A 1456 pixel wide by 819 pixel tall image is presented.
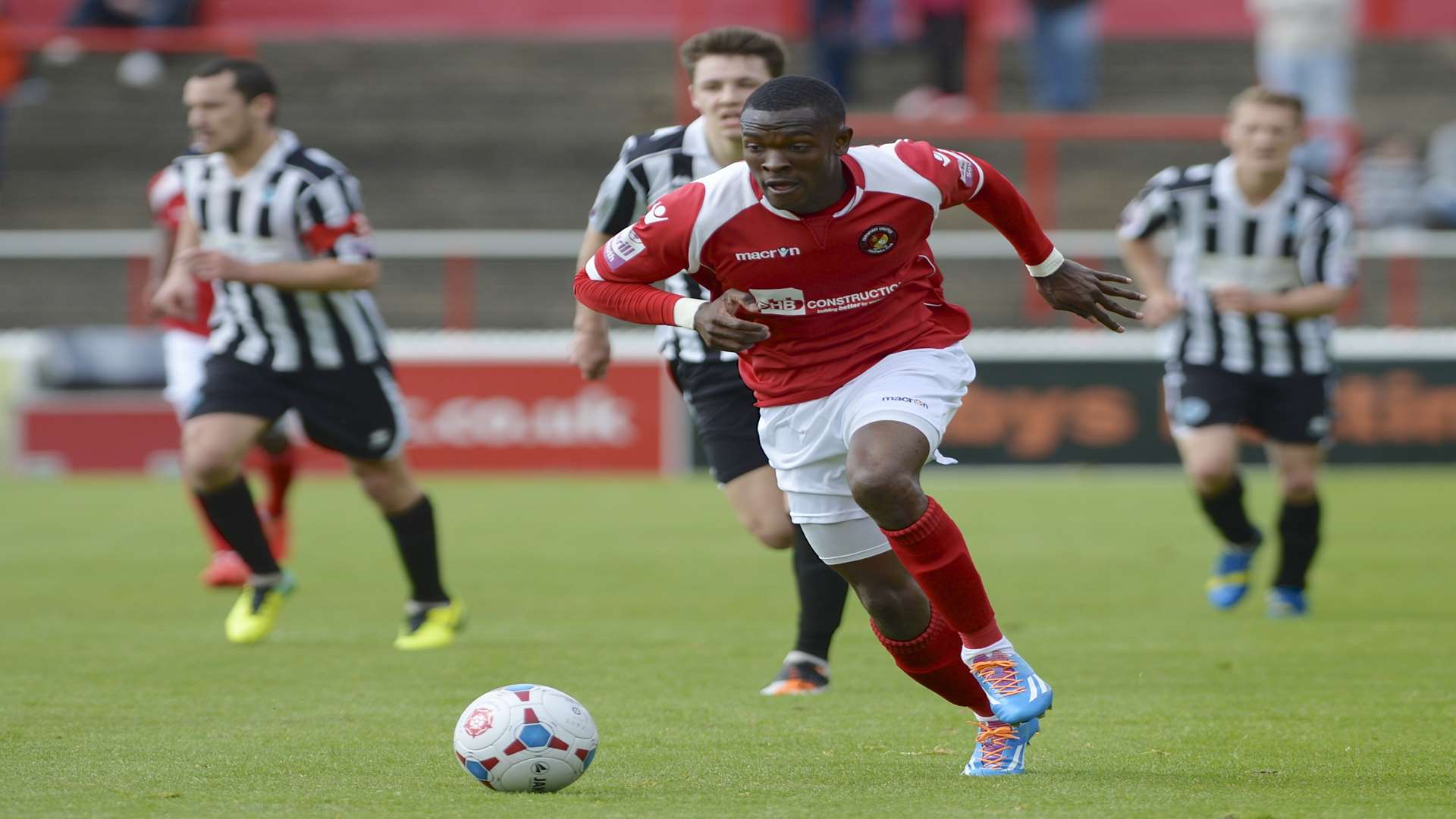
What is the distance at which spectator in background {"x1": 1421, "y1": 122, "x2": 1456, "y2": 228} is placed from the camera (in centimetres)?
1672

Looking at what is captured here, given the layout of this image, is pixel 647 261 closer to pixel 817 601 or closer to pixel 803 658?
pixel 817 601

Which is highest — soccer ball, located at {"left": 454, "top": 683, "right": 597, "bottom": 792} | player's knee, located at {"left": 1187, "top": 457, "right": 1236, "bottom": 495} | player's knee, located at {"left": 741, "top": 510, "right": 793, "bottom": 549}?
soccer ball, located at {"left": 454, "top": 683, "right": 597, "bottom": 792}

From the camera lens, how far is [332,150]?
2003 cm

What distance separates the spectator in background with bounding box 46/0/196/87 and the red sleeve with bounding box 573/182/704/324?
51.2 feet

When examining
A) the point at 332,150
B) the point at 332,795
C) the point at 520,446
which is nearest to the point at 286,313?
the point at 332,795

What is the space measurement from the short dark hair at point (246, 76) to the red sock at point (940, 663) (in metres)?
3.51

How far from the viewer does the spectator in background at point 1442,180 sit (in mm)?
16719

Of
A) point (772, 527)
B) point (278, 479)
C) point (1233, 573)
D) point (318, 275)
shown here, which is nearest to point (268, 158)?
point (318, 275)

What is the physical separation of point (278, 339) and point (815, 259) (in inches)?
120

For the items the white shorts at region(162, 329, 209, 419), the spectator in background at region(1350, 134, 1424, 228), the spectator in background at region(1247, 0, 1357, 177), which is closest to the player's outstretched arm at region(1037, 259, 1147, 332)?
the white shorts at region(162, 329, 209, 419)

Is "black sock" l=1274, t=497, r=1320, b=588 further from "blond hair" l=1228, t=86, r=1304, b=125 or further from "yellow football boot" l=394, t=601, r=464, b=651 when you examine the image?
"yellow football boot" l=394, t=601, r=464, b=651

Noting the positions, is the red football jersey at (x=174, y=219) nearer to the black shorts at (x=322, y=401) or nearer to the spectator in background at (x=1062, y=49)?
the black shorts at (x=322, y=401)

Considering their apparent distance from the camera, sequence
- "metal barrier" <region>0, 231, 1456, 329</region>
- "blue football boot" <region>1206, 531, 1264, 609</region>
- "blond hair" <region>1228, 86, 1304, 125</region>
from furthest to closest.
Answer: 1. "metal barrier" <region>0, 231, 1456, 329</region>
2. "blue football boot" <region>1206, 531, 1264, 609</region>
3. "blond hair" <region>1228, 86, 1304, 125</region>

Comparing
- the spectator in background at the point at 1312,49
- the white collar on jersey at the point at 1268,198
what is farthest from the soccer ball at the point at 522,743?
the spectator in background at the point at 1312,49
